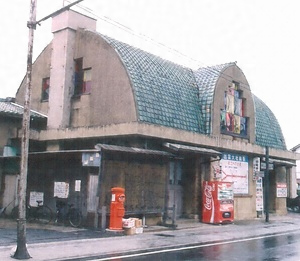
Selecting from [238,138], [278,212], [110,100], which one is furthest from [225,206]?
[278,212]

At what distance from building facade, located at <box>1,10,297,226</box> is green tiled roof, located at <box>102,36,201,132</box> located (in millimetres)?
70

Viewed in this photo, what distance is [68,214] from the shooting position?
19.1 metres

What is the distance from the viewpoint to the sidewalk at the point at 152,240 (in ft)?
42.0

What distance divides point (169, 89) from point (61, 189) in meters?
7.84

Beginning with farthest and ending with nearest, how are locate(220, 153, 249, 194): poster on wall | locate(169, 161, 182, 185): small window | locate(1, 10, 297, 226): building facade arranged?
locate(220, 153, 249, 194): poster on wall, locate(169, 161, 182, 185): small window, locate(1, 10, 297, 226): building facade

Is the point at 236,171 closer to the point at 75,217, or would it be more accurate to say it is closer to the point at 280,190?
the point at 280,190

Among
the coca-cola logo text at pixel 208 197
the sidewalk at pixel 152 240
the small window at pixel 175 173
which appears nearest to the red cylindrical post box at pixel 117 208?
the sidewalk at pixel 152 240

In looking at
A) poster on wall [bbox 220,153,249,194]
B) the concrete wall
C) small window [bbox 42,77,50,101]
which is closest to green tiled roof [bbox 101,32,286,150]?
poster on wall [bbox 220,153,249,194]

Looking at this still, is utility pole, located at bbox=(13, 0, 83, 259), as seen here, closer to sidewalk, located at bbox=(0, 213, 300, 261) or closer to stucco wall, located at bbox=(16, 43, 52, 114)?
sidewalk, located at bbox=(0, 213, 300, 261)

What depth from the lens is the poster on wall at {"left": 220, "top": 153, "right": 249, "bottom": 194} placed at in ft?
85.5

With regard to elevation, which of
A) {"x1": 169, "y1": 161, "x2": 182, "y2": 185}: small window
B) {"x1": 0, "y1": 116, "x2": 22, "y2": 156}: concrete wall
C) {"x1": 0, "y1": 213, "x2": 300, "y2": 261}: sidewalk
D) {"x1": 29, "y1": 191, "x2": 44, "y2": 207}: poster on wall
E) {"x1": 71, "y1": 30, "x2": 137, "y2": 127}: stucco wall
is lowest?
{"x1": 0, "y1": 213, "x2": 300, "y2": 261}: sidewalk

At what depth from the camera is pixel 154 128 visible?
2020 centimetres

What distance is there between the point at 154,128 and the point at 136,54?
5.29 metres

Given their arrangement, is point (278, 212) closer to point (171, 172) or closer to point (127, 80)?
point (171, 172)
